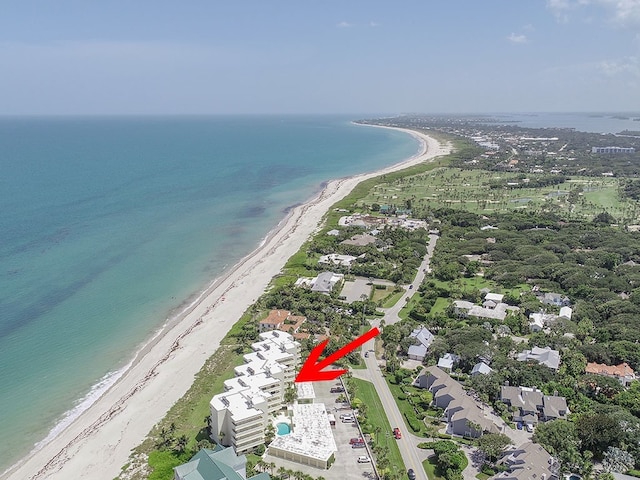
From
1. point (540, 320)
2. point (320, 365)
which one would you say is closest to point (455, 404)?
point (320, 365)

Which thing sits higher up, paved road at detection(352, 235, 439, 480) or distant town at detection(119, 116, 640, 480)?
distant town at detection(119, 116, 640, 480)

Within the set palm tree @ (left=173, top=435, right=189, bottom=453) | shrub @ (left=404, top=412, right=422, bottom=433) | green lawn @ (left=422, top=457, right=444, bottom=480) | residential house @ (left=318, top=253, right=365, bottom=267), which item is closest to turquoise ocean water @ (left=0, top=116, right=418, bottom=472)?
palm tree @ (left=173, top=435, right=189, bottom=453)

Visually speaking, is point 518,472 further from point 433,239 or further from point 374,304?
point 433,239

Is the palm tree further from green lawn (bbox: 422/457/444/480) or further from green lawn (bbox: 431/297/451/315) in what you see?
green lawn (bbox: 431/297/451/315)

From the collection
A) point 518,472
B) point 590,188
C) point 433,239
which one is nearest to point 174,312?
point 518,472

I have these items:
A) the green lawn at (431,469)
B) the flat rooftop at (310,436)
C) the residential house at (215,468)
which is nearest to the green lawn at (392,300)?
the flat rooftop at (310,436)

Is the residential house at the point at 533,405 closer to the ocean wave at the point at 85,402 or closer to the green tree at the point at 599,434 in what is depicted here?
the green tree at the point at 599,434

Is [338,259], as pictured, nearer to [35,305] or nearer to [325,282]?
[325,282]
